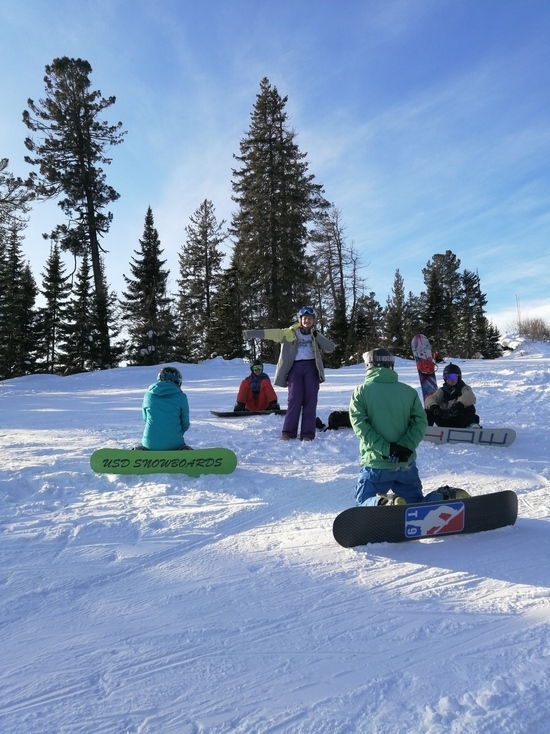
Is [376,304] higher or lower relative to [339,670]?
higher

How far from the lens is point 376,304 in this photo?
4506 cm

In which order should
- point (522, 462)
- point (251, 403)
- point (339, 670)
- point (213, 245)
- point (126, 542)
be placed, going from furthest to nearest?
point (213, 245) → point (251, 403) → point (522, 462) → point (126, 542) → point (339, 670)

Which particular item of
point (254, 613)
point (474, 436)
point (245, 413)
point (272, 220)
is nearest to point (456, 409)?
point (474, 436)

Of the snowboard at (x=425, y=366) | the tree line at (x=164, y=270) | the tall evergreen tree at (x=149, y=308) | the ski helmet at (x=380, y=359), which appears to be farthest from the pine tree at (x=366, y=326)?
the ski helmet at (x=380, y=359)

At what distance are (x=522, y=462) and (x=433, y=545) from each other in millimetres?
3237

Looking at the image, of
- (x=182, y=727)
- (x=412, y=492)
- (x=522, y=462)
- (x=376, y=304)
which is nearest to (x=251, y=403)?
(x=522, y=462)

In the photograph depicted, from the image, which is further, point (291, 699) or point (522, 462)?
point (522, 462)

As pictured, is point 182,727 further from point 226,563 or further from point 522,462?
point 522,462

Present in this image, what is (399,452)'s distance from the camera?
3762mm

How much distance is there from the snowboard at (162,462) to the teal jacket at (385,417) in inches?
85.4

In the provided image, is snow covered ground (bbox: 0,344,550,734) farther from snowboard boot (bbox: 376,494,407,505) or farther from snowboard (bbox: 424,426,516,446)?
snowboard (bbox: 424,426,516,446)

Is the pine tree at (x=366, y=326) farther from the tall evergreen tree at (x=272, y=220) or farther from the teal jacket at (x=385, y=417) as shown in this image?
the teal jacket at (x=385, y=417)

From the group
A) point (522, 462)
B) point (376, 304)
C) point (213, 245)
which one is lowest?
point (522, 462)

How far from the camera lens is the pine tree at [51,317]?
107 ft
